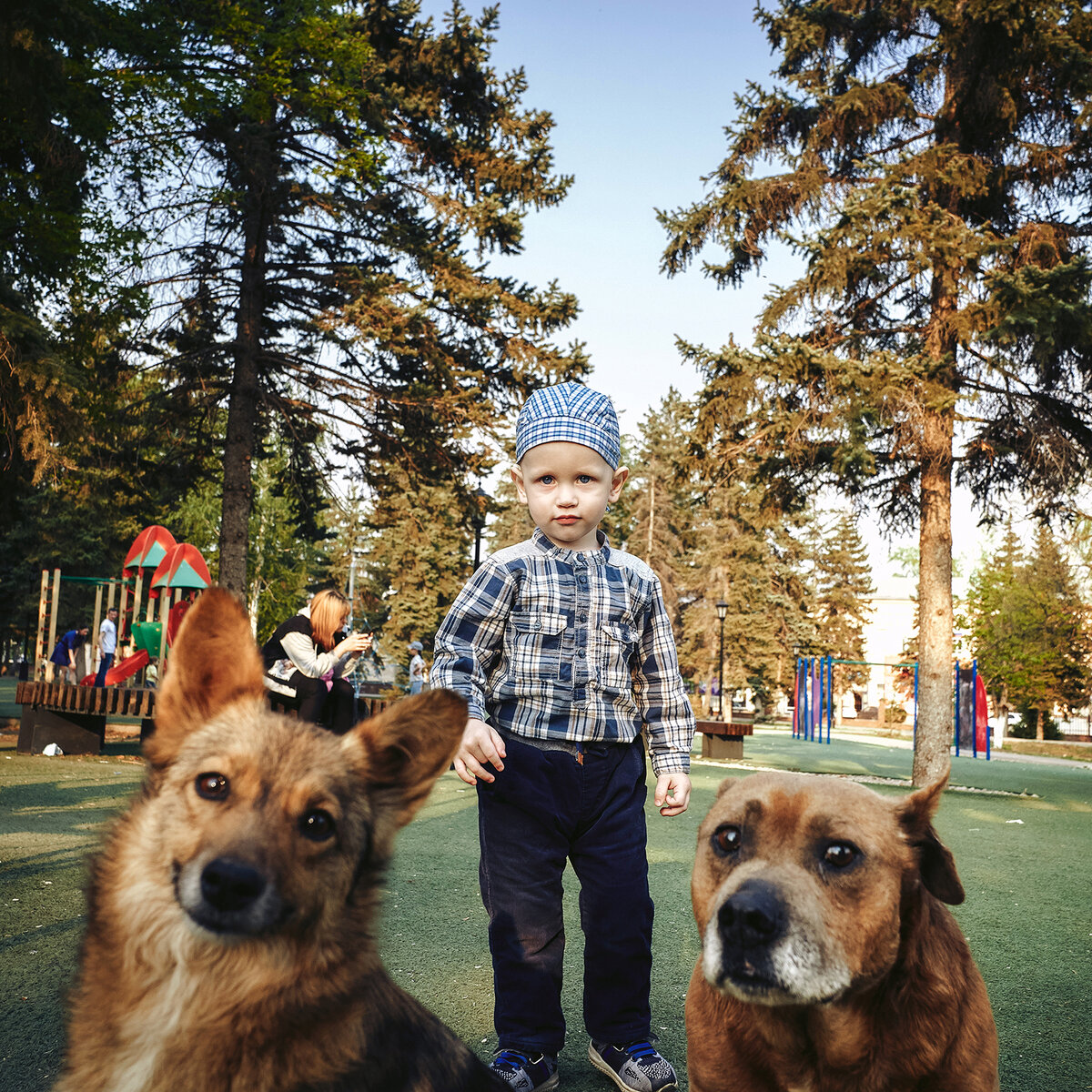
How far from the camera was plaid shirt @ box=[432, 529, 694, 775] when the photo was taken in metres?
3.18

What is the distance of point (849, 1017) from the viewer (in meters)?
2.16

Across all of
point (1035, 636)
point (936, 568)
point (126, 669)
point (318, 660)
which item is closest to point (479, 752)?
point (318, 660)

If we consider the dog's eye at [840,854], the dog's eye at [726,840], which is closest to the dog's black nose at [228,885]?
the dog's eye at [726,840]

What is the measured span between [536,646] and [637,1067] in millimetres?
1459

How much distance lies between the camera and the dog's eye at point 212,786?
196cm

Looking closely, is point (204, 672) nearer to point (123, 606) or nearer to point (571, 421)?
point (571, 421)

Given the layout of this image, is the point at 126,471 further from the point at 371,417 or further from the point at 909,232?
the point at 909,232

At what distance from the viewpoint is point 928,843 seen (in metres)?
2.30

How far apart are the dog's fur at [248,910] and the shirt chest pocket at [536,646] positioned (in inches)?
41.8

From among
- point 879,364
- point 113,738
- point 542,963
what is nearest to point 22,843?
point 542,963

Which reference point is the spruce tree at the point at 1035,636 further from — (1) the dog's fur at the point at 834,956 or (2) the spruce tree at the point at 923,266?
(1) the dog's fur at the point at 834,956

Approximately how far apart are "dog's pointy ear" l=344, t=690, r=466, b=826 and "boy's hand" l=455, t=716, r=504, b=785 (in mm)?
659

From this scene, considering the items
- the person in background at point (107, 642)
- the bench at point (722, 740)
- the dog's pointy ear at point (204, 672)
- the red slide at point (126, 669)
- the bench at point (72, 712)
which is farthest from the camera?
the bench at point (722, 740)

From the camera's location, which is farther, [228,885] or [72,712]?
[72,712]
